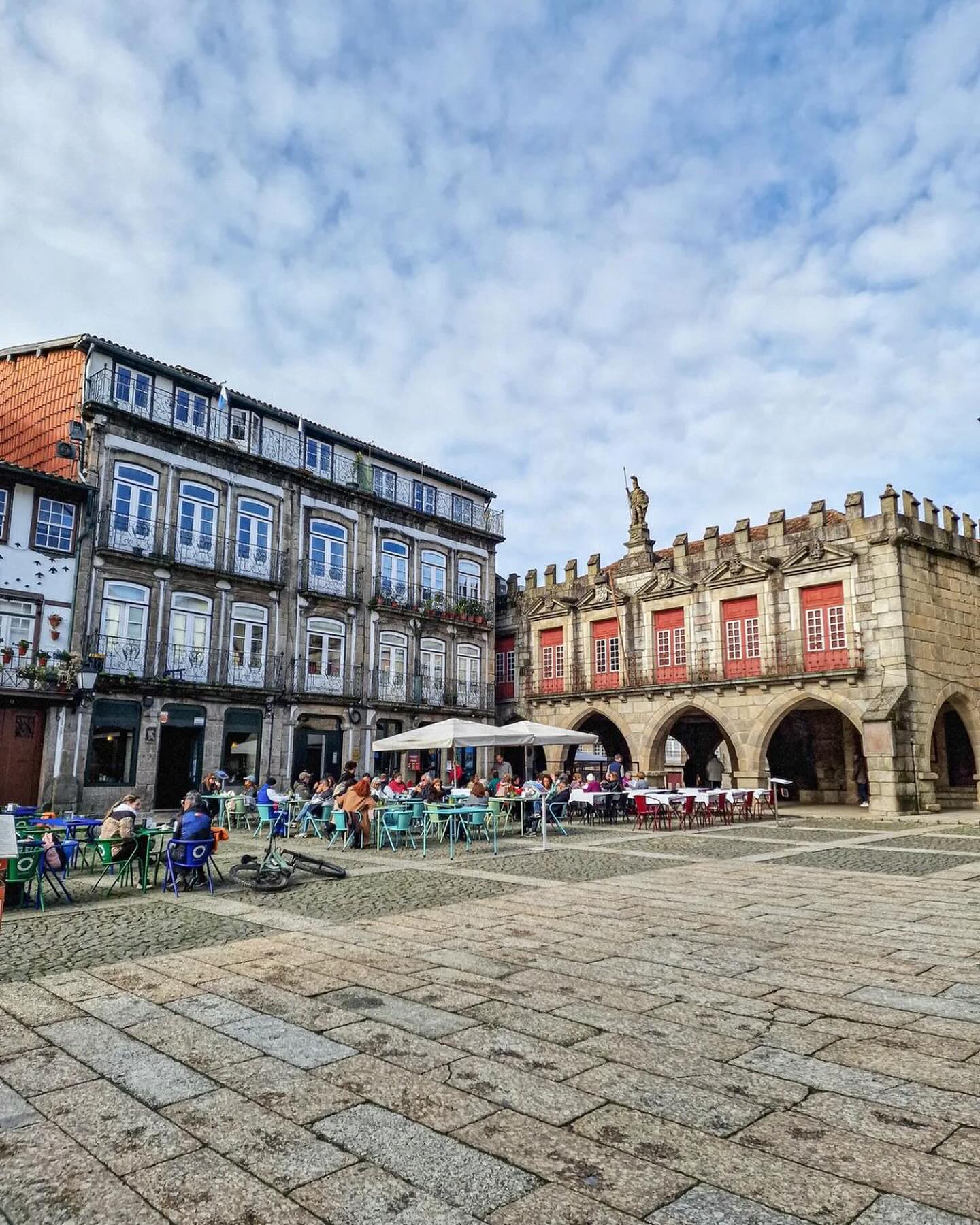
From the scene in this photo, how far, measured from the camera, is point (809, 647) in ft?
80.4

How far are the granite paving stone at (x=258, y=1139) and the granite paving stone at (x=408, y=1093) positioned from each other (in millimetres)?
408

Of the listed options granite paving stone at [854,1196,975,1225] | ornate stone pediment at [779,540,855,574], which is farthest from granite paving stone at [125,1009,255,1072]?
ornate stone pediment at [779,540,855,574]

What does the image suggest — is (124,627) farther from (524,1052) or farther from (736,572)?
(524,1052)

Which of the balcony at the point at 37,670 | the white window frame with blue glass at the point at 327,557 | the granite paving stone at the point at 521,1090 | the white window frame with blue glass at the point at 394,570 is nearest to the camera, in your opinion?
the granite paving stone at the point at 521,1090

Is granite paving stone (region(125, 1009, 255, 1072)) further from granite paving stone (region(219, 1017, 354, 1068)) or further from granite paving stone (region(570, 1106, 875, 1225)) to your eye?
granite paving stone (region(570, 1106, 875, 1225))

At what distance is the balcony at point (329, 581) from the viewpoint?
2491 centimetres

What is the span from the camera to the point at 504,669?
33.2 metres

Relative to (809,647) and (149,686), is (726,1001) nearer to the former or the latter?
(149,686)

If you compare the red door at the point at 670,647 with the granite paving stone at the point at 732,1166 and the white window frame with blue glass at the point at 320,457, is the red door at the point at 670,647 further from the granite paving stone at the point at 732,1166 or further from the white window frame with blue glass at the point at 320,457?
the granite paving stone at the point at 732,1166

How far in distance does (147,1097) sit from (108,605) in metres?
18.5

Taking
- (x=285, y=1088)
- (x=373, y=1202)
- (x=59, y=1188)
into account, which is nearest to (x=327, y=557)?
(x=285, y=1088)

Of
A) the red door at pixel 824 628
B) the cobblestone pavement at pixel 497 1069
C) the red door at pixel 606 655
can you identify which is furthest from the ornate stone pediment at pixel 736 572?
the cobblestone pavement at pixel 497 1069

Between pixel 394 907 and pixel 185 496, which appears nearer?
pixel 394 907

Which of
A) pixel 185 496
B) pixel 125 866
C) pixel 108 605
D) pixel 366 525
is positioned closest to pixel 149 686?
pixel 108 605
